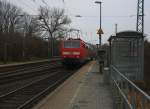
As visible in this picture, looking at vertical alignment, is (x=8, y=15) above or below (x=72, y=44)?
above

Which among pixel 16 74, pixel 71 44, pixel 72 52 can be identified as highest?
pixel 71 44

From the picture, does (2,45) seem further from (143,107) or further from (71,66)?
(143,107)

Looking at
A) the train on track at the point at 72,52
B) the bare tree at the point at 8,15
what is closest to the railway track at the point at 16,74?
→ the train on track at the point at 72,52

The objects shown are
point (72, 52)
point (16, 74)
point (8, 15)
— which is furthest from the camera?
point (8, 15)

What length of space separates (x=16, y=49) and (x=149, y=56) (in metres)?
28.5

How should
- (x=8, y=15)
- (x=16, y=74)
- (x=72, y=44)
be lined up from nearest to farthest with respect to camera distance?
(x=16, y=74) → (x=72, y=44) → (x=8, y=15)

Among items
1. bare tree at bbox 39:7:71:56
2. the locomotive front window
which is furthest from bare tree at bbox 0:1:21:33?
the locomotive front window

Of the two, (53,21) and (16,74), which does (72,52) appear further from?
(53,21)

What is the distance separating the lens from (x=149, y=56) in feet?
120

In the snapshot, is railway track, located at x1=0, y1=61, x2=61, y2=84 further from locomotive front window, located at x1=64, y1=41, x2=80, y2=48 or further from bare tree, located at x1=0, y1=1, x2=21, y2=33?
bare tree, located at x1=0, y1=1, x2=21, y2=33

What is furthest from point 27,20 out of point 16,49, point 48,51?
point 16,49

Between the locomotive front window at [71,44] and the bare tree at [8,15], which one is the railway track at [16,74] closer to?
the locomotive front window at [71,44]

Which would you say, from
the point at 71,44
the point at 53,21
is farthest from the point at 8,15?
the point at 71,44

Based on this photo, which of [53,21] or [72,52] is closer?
[72,52]
